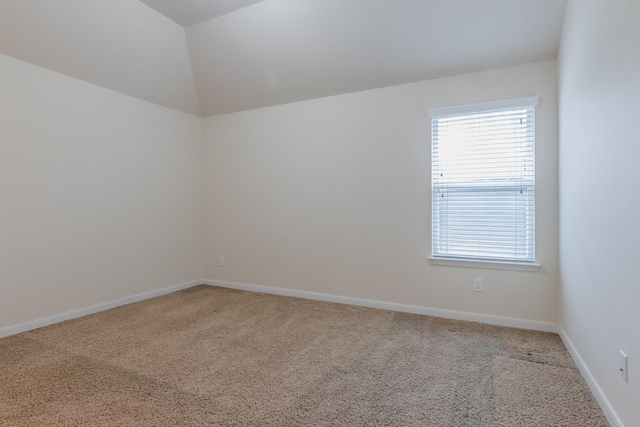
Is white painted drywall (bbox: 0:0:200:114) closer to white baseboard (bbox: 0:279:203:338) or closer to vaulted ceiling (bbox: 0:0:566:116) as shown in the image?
vaulted ceiling (bbox: 0:0:566:116)

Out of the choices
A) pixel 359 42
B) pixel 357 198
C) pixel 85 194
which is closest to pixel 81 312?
pixel 85 194

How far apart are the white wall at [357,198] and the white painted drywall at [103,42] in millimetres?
1002

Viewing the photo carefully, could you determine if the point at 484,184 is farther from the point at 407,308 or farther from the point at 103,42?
the point at 103,42

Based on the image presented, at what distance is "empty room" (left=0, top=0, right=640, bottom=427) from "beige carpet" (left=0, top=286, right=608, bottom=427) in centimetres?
2

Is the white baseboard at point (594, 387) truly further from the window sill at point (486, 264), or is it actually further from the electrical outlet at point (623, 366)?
the window sill at point (486, 264)

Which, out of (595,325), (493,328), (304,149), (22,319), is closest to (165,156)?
(304,149)

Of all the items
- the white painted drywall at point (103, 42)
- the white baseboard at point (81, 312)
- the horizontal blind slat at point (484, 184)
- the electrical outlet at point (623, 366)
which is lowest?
the white baseboard at point (81, 312)

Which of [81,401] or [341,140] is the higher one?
[341,140]

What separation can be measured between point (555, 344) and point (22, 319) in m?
4.38

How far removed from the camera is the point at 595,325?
184 cm

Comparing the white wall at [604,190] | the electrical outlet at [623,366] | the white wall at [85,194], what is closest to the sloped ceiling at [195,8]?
the white wall at [85,194]

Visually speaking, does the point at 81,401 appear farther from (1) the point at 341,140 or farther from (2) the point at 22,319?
(1) the point at 341,140

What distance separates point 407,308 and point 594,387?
5.32ft

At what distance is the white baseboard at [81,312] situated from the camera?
9.08ft
